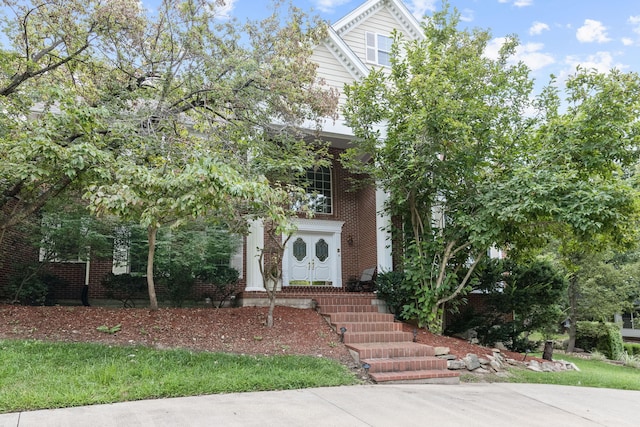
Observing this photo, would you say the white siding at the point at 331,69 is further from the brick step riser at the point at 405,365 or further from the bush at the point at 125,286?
the brick step riser at the point at 405,365

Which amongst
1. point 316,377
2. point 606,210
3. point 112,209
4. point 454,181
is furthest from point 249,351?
point 606,210

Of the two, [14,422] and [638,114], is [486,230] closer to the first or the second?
[638,114]

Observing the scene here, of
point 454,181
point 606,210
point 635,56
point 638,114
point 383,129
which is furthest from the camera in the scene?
point 383,129

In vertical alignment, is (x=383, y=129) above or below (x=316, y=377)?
above

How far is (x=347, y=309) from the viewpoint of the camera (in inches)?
398

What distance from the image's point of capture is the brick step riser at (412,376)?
691cm

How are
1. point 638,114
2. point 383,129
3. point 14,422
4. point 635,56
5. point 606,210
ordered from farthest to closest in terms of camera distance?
point 383,129 → point 635,56 → point 638,114 → point 606,210 → point 14,422

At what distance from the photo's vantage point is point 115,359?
6242 millimetres

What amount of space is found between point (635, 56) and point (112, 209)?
11.8m

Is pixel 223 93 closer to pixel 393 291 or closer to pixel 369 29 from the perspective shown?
pixel 393 291

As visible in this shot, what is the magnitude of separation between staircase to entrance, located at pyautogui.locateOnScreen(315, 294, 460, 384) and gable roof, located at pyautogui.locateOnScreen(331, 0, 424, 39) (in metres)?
8.89

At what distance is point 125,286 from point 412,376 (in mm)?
6917

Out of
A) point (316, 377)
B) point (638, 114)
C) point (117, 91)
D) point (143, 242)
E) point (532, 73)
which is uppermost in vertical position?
point (532, 73)

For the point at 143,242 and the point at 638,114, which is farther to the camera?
→ the point at 143,242
